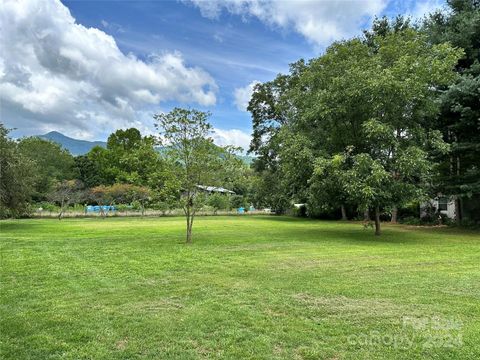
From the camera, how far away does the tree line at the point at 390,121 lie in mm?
13227

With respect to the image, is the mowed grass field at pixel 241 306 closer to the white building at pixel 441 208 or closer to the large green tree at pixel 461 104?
the large green tree at pixel 461 104

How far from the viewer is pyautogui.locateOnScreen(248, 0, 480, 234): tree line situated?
13227 mm

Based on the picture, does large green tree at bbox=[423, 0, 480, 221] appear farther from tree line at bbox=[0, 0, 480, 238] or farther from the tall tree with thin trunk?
the tall tree with thin trunk

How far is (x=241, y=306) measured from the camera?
5.20 m

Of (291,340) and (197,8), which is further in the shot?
(197,8)

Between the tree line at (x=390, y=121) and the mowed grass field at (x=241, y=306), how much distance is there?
156 inches

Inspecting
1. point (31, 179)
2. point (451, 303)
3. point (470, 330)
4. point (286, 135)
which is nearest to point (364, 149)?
point (286, 135)

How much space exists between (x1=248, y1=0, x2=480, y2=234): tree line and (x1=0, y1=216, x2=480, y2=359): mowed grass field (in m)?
3.95

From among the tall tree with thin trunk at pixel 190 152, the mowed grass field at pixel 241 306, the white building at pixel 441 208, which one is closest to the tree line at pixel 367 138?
the tall tree with thin trunk at pixel 190 152

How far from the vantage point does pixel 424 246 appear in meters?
11.6

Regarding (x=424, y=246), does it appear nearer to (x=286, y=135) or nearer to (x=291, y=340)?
(x=286, y=135)

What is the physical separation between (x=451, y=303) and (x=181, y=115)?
31.5 feet

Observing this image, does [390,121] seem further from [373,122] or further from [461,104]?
[461,104]

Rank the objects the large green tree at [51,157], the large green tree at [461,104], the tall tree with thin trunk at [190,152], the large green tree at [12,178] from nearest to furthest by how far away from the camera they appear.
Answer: the tall tree with thin trunk at [190,152]
the large green tree at [461,104]
the large green tree at [12,178]
the large green tree at [51,157]
